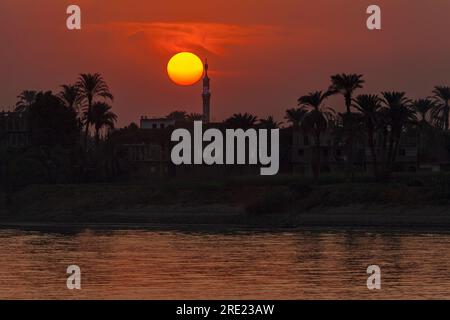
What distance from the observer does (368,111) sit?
118 m

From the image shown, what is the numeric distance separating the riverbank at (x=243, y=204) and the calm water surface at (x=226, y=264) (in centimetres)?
1114

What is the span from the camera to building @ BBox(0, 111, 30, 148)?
502ft

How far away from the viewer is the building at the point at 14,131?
153m

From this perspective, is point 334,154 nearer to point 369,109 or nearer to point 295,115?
point 295,115

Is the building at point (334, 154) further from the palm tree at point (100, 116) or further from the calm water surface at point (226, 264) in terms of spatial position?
the calm water surface at point (226, 264)

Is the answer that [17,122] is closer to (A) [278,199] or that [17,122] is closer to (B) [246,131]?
(B) [246,131]

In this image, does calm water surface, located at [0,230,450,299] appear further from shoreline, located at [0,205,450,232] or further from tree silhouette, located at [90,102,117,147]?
tree silhouette, located at [90,102,117,147]

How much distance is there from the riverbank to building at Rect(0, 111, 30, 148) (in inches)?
1047

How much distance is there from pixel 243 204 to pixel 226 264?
46900mm

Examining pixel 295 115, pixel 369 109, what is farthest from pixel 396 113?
pixel 295 115

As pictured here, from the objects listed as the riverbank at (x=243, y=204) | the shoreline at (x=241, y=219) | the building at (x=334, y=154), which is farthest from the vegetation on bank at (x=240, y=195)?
the building at (x=334, y=154)

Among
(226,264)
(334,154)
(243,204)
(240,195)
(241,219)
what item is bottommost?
(226,264)

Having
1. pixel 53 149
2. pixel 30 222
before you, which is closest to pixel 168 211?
pixel 30 222

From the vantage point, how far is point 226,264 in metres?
62.3
